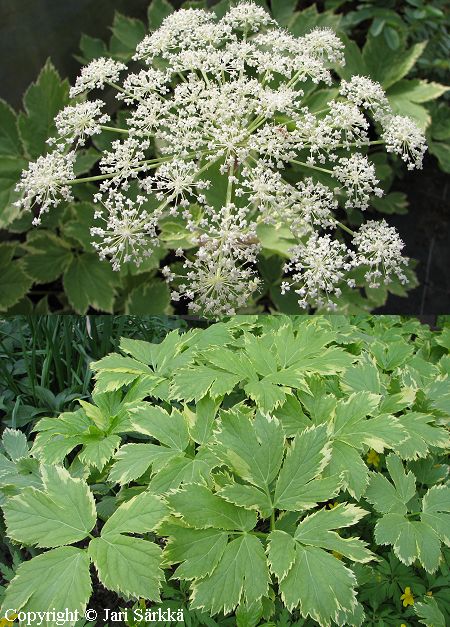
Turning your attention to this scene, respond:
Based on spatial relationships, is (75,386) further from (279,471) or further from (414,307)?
(414,307)

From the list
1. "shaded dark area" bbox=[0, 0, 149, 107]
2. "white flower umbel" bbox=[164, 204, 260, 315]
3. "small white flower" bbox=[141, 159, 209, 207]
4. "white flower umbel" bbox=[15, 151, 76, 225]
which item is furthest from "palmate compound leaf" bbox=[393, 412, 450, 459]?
"shaded dark area" bbox=[0, 0, 149, 107]

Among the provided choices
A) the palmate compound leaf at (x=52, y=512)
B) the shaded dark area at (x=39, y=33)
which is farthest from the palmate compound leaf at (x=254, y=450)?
the shaded dark area at (x=39, y=33)

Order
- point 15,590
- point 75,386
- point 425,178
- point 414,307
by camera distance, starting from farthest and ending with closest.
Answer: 1. point 425,178
2. point 414,307
3. point 75,386
4. point 15,590

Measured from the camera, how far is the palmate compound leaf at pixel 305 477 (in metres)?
0.47

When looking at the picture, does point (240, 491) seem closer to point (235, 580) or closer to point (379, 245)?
point (235, 580)

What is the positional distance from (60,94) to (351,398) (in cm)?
65

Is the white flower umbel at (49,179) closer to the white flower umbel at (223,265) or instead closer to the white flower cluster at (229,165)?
the white flower cluster at (229,165)

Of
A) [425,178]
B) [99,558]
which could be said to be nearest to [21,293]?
[99,558]

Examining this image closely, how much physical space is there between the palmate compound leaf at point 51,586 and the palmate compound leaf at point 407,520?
0.25 m

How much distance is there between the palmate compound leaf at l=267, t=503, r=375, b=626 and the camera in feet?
1.38

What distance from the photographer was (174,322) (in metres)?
0.85

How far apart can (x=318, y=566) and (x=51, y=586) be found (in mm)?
191

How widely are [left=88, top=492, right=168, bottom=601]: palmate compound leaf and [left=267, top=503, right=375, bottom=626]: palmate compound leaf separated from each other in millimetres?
85

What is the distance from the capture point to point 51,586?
1.41 ft
